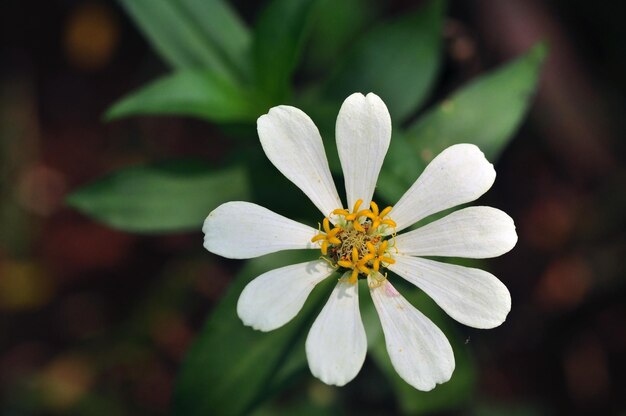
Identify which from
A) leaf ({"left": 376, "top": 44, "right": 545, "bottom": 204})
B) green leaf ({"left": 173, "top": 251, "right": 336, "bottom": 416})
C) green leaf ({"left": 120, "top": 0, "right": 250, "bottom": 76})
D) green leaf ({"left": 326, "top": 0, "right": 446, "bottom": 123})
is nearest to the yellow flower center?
green leaf ({"left": 173, "top": 251, "right": 336, "bottom": 416})

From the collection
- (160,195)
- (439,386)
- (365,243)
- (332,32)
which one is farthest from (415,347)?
(332,32)

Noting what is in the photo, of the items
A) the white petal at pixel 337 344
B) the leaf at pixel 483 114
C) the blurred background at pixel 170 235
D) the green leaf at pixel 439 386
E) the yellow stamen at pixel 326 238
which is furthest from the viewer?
the blurred background at pixel 170 235

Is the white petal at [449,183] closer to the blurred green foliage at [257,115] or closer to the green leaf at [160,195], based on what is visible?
the blurred green foliage at [257,115]

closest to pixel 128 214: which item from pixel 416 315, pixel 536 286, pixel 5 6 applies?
pixel 416 315

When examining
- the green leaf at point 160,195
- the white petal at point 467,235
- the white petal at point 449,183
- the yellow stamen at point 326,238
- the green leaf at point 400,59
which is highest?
the green leaf at point 400,59

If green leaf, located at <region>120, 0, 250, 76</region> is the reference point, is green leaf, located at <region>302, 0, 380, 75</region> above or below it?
above

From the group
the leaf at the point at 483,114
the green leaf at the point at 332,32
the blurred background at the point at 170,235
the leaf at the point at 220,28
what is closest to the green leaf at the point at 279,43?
the leaf at the point at 220,28

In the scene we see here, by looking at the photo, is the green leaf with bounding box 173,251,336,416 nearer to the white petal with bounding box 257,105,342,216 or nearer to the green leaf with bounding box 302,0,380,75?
the white petal with bounding box 257,105,342,216
